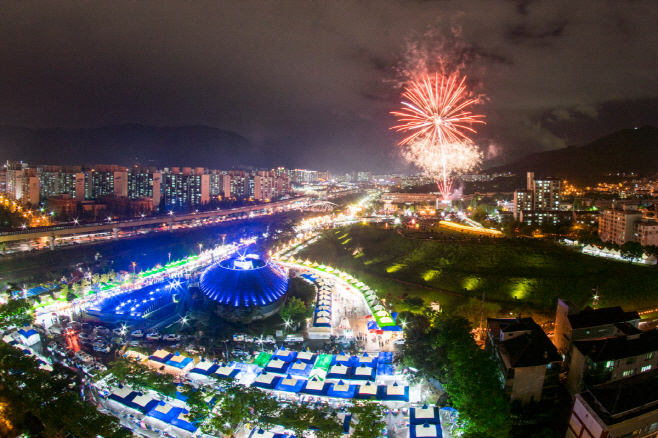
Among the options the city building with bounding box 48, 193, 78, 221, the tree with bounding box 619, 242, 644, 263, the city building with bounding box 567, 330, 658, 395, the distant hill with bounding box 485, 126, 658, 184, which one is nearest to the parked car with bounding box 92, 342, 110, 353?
the city building with bounding box 567, 330, 658, 395

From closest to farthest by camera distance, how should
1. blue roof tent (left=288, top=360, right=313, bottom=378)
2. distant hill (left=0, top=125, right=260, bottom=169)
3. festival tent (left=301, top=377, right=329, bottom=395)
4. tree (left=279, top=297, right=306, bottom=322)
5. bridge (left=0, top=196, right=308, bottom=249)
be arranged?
1. festival tent (left=301, top=377, right=329, bottom=395)
2. blue roof tent (left=288, top=360, right=313, bottom=378)
3. tree (left=279, top=297, right=306, bottom=322)
4. bridge (left=0, top=196, right=308, bottom=249)
5. distant hill (left=0, top=125, right=260, bottom=169)

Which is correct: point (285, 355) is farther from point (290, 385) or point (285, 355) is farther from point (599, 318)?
point (599, 318)

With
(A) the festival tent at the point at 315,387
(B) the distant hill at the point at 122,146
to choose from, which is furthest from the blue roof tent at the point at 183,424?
(B) the distant hill at the point at 122,146

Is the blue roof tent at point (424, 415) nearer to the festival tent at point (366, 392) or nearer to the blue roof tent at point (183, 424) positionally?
the festival tent at point (366, 392)

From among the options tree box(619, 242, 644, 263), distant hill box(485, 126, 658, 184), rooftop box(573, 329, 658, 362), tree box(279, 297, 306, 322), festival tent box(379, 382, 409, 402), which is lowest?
festival tent box(379, 382, 409, 402)

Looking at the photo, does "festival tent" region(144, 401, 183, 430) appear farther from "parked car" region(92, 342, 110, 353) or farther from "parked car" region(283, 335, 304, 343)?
"parked car" region(283, 335, 304, 343)

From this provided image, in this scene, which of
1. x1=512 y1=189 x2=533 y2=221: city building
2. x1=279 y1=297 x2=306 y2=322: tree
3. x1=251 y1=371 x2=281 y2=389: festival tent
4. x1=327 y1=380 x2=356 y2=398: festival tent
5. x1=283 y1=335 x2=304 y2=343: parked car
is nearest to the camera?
x1=327 y1=380 x2=356 y2=398: festival tent

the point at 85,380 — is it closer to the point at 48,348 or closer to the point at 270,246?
the point at 48,348
